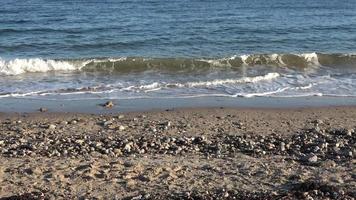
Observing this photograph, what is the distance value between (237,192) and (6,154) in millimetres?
3827

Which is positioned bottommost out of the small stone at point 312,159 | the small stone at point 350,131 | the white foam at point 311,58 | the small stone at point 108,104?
the small stone at point 108,104

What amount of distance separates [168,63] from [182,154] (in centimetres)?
1099

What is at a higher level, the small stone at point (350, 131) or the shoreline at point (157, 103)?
the small stone at point (350, 131)

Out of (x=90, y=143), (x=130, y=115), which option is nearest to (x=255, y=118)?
(x=130, y=115)

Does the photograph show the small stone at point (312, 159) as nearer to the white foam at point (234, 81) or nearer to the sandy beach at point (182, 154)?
the sandy beach at point (182, 154)

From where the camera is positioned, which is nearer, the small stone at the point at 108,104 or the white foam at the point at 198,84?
the small stone at the point at 108,104

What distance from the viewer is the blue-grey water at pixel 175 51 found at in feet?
52.1

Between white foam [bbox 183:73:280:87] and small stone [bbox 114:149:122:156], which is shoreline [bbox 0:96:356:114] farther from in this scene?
small stone [bbox 114:149:122:156]

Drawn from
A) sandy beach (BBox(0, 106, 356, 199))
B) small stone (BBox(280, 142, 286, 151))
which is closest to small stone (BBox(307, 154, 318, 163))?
sandy beach (BBox(0, 106, 356, 199))

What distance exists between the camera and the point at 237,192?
24.2 feet

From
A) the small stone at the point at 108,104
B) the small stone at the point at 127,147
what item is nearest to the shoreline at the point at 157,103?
the small stone at the point at 108,104

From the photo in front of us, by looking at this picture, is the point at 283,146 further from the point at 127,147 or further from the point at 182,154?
the point at 127,147

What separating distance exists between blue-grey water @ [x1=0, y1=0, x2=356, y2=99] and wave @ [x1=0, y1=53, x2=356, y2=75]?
0.03m

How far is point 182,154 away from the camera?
9.20m
